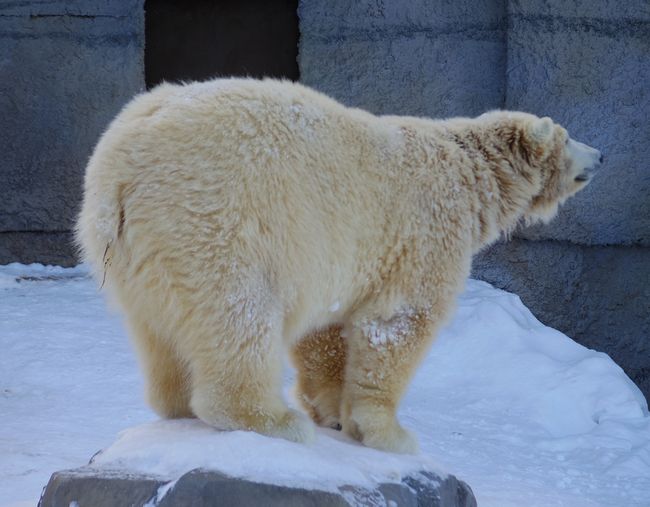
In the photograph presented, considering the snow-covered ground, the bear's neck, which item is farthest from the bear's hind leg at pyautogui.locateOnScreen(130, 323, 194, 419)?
the bear's neck

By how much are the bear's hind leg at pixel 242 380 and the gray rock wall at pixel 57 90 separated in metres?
4.75

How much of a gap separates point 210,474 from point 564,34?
16.8 feet

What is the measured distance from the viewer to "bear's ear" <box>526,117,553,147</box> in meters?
4.12

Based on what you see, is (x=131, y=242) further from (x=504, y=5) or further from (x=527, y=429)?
(x=504, y=5)

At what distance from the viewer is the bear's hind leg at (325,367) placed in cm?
380

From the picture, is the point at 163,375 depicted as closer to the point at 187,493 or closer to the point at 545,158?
the point at 187,493

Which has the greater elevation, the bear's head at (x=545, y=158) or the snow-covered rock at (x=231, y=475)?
the bear's head at (x=545, y=158)

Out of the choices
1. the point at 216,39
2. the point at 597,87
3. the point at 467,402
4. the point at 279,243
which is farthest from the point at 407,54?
the point at 279,243

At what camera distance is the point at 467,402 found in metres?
6.09

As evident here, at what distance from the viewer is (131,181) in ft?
9.98

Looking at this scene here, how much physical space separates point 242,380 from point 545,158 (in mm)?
1847

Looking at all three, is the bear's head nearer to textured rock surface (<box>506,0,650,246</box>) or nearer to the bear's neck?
the bear's neck

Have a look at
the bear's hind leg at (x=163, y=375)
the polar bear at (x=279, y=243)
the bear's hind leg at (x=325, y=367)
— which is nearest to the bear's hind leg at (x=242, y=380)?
the polar bear at (x=279, y=243)

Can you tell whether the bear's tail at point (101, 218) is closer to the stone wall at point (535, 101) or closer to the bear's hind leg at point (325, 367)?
the bear's hind leg at point (325, 367)
